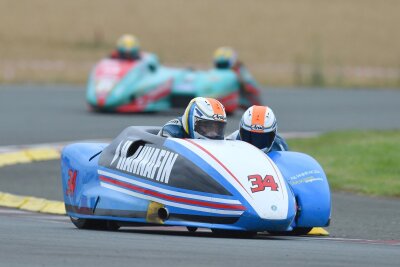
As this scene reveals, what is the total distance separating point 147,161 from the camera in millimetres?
9750

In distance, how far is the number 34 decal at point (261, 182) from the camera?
9148 mm

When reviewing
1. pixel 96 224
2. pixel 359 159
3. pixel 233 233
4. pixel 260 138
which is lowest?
pixel 359 159

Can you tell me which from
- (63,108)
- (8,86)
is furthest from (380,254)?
(8,86)

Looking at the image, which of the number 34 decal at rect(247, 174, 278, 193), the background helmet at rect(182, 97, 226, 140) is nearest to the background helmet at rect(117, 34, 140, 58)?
the background helmet at rect(182, 97, 226, 140)

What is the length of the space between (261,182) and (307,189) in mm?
856

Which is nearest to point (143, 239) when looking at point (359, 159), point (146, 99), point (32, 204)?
point (32, 204)

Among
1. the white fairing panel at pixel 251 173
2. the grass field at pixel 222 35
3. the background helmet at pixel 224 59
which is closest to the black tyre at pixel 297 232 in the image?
the white fairing panel at pixel 251 173

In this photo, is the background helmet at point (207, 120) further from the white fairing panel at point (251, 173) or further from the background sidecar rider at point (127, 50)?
the background sidecar rider at point (127, 50)

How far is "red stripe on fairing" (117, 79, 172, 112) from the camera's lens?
25203 millimetres

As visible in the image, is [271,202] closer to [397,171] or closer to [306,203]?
[306,203]

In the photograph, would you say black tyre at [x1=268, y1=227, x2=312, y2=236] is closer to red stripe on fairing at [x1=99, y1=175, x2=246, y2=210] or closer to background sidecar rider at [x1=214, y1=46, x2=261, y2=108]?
red stripe on fairing at [x1=99, y1=175, x2=246, y2=210]

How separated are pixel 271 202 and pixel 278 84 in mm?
30600

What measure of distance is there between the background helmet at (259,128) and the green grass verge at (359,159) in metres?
3.84

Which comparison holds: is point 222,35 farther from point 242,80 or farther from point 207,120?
point 207,120
